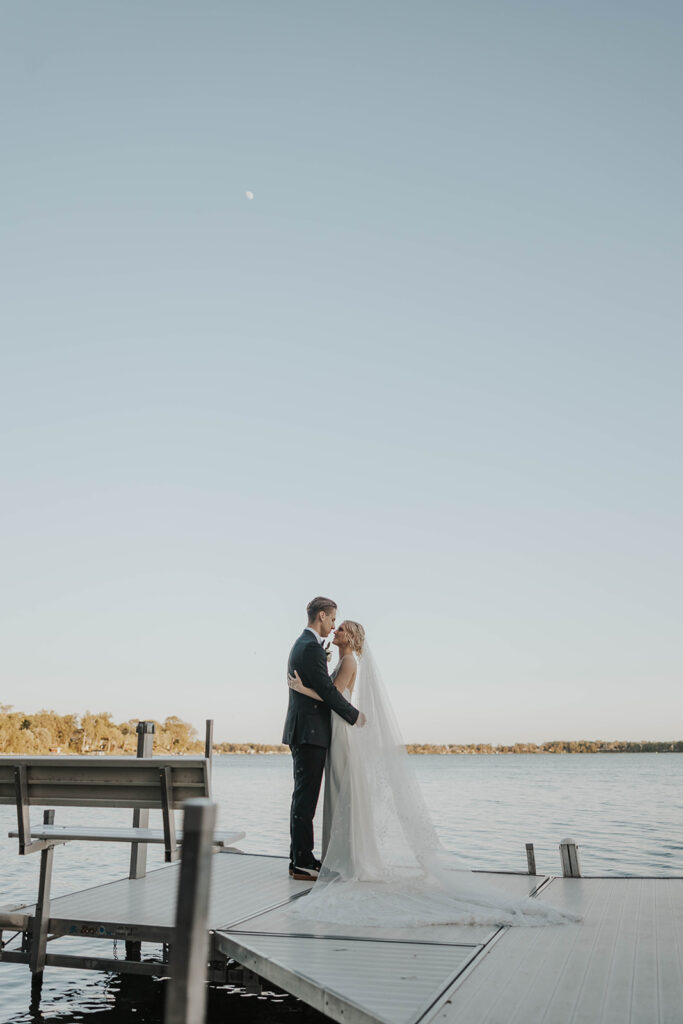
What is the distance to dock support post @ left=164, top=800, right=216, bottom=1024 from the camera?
4.39 ft

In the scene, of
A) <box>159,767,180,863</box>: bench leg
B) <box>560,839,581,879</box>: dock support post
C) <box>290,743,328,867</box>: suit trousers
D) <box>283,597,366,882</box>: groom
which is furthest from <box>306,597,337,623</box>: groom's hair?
<box>560,839,581,879</box>: dock support post

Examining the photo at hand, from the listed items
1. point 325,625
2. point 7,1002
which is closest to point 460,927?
point 325,625


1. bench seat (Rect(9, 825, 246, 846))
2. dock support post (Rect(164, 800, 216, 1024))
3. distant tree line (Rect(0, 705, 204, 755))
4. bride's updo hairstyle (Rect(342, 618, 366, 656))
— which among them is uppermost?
bride's updo hairstyle (Rect(342, 618, 366, 656))

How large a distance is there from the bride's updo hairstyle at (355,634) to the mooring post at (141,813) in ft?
5.60

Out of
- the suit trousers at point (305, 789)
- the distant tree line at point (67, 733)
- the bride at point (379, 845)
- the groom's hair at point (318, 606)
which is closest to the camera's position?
the bride at point (379, 845)

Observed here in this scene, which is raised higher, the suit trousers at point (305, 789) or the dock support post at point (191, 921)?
the dock support post at point (191, 921)

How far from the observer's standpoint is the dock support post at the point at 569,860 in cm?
677

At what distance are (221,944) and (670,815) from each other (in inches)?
924

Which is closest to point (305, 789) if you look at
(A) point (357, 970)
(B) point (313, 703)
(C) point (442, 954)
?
(B) point (313, 703)

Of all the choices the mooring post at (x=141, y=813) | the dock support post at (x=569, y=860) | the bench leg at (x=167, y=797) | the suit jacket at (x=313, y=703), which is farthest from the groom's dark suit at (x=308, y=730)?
the dock support post at (x=569, y=860)

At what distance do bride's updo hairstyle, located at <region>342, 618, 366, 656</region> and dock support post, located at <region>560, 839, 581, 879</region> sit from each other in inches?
94.1

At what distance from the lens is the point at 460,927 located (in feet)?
16.0

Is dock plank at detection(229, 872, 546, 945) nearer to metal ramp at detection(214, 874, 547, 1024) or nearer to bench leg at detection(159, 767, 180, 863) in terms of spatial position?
metal ramp at detection(214, 874, 547, 1024)

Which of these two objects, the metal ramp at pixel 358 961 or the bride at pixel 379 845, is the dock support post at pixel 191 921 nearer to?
the metal ramp at pixel 358 961
